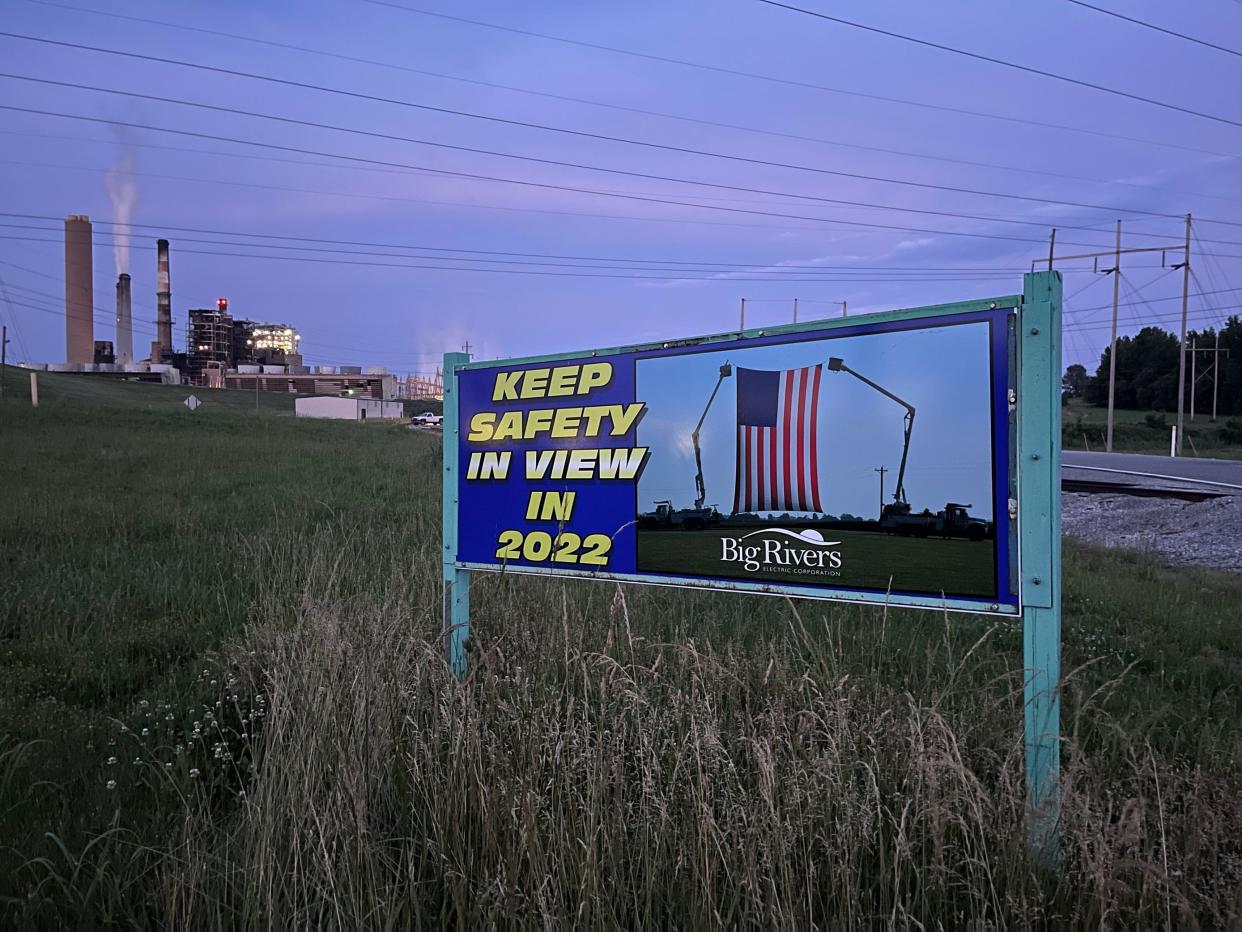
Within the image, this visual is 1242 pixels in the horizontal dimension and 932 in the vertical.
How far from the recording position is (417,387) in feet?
526

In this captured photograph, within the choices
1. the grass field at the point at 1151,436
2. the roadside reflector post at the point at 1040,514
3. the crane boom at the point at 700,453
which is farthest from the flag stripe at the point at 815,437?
the grass field at the point at 1151,436

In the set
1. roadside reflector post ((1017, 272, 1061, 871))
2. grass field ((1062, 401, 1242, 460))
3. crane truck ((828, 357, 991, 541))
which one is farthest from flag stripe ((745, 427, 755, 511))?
grass field ((1062, 401, 1242, 460))

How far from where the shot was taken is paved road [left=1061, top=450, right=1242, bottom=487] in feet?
62.6

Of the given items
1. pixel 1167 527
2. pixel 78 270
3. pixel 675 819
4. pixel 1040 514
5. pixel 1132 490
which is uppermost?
pixel 78 270

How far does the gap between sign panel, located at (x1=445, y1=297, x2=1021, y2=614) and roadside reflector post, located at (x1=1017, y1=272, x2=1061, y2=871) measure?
57 millimetres

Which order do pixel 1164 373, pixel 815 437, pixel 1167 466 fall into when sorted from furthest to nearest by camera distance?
pixel 1164 373
pixel 1167 466
pixel 815 437

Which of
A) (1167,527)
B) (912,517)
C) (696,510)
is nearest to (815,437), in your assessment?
(912,517)

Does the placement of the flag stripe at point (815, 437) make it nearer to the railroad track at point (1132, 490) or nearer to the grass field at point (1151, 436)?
the railroad track at point (1132, 490)

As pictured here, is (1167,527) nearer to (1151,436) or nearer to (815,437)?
(815,437)

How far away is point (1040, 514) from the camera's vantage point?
2.78m

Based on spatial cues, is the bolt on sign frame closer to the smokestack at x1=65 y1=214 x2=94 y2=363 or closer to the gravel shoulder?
the gravel shoulder

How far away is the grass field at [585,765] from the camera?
2.43 m

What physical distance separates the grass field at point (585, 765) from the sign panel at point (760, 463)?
46 cm

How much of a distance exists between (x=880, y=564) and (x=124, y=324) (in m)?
132
